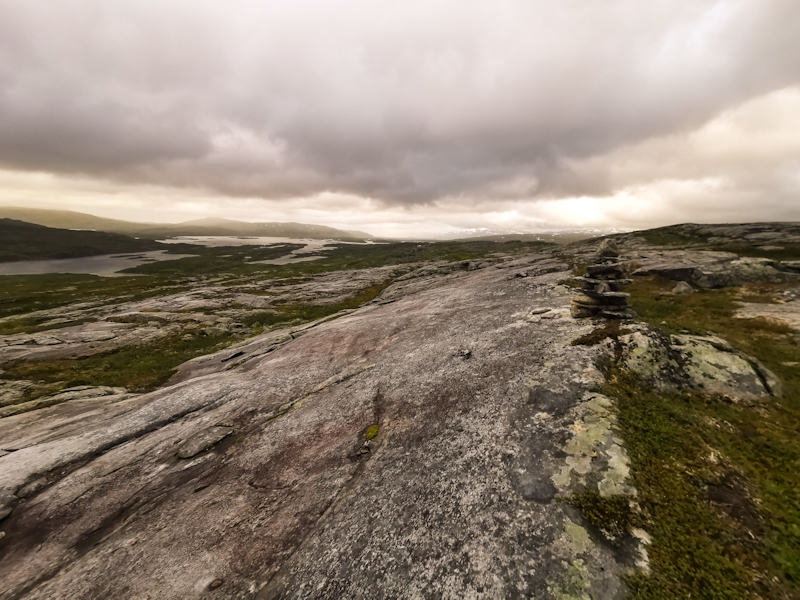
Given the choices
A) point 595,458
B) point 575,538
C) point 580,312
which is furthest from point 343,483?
point 580,312

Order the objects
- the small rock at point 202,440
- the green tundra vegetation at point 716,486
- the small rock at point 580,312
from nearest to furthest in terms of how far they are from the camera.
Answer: the green tundra vegetation at point 716,486 < the small rock at point 202,440 < the small rock at point 580,312

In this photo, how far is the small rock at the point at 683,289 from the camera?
37625mm

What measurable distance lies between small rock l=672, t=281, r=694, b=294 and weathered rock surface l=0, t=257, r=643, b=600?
18.8 meters

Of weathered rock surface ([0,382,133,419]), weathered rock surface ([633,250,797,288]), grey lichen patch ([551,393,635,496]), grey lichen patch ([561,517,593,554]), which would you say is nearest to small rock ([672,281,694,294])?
weathered rock surface ([633,250,797,288])

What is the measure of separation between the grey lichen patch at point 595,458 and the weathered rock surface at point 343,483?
0.24 feet

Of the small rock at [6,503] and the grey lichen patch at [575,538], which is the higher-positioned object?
the grey lichen patch at [575,538]

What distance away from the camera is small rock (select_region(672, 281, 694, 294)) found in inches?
1481

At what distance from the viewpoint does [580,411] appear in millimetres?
16469

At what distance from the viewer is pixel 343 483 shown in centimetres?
1662

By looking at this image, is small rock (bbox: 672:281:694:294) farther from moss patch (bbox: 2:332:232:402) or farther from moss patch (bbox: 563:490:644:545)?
moss patch (bbox: 2:332:232:402)

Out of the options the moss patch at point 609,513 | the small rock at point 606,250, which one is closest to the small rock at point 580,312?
the moss patch at point 609,513

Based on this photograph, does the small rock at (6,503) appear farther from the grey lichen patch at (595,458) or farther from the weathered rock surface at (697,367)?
the weathered rock surface at (697,367)

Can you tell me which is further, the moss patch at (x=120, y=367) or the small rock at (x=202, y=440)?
the moss patch at (x=120, y=367)

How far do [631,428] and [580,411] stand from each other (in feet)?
7.12
